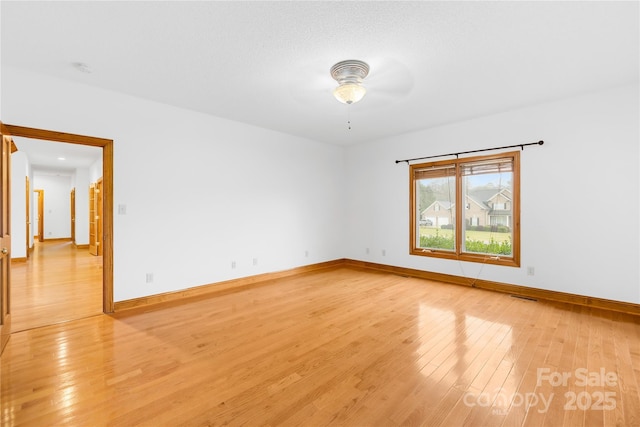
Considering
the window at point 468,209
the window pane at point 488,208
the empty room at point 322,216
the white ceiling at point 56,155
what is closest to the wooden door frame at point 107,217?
the empty room at point 322,216

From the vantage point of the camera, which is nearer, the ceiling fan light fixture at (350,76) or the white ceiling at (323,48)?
the white ceiling at (323,48)

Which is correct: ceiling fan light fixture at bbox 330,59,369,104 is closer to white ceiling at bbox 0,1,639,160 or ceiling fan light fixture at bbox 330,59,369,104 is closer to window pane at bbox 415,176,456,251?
white ceiling at bbox 0,1,639,160

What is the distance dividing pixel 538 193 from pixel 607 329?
189 cm

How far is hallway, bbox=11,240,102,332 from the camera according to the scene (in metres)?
3.32

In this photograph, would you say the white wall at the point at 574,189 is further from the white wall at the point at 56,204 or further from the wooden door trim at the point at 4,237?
the white wall at the point at 56,204

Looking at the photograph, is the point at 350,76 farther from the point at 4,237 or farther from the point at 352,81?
the point at 4,237

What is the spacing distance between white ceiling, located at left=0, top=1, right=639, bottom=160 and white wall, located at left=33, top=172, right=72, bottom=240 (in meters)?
10.8

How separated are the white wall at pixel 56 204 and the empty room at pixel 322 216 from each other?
20.0 feet

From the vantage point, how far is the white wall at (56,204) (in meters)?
10.8

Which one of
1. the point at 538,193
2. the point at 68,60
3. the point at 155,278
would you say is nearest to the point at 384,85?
the point at 538,193

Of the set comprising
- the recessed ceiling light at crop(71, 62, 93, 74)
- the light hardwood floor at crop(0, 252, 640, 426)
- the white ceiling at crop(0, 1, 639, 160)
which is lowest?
the light hardwood floor at crop(0, 252, 640, 426)

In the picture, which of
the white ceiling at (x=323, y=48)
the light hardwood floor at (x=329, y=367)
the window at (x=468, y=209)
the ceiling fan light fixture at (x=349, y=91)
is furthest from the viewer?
the window at (x=468, y=209)

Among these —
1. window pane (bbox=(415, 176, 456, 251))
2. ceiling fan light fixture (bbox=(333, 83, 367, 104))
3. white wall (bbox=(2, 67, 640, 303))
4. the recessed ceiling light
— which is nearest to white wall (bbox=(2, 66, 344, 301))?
white wall (bbox=(2, 67, 640, 303))

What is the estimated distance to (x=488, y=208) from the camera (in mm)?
4672
